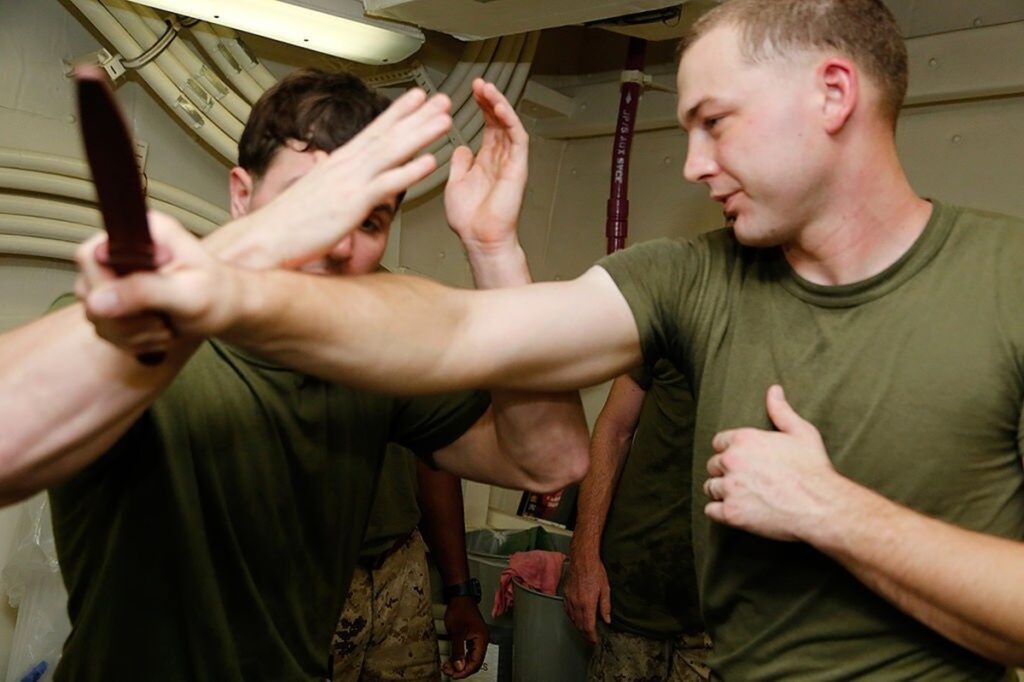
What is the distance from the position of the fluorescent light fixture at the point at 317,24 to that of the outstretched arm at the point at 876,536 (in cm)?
149

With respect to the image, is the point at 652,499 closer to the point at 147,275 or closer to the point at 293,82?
the point at 293,82

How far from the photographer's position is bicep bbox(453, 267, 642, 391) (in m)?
1.15

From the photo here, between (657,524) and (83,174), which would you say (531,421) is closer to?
(657,524)

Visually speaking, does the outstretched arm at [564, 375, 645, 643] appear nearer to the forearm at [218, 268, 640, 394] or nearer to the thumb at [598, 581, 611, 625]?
the thumb at [598, 581, 611, 625]

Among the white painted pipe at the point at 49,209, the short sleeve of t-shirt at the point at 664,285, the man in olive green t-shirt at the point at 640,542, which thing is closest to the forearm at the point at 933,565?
the short sleeve of t-shirt at the point at 664,285

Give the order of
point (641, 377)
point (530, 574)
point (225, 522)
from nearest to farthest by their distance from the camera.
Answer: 1. point (225, 522)
2. point (641, 377)
3. point (530, 574)

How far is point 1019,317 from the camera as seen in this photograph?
45.1 inches

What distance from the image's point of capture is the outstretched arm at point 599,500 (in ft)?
7.86

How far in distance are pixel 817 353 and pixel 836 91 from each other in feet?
1.09

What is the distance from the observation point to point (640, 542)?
7.77 feet

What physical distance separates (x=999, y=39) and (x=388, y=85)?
64.9 inches

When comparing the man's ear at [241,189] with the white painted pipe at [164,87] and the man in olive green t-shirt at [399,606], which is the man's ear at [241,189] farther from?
the white painted pipe at [164,87]

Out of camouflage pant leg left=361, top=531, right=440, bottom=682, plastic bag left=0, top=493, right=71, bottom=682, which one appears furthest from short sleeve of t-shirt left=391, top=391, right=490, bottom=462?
plastic bag left=0, top=493, right=71, bottom=682

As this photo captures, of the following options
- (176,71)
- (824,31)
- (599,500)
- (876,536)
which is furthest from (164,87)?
(876,536)
